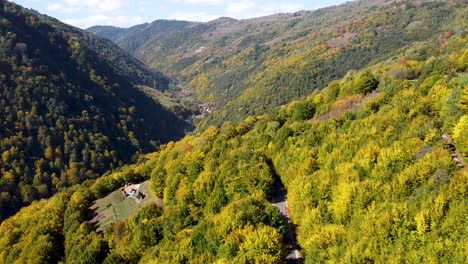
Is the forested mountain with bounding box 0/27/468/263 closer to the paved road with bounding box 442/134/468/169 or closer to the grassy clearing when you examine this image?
the paved road with bounding box 442/134/468/169

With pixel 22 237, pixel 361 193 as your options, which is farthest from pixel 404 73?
pixel 22 237

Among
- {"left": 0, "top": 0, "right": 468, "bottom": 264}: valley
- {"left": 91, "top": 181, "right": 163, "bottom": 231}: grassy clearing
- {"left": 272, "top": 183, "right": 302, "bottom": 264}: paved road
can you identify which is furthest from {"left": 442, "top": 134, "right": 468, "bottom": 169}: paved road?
{"left": 91, "top": 181, "right": 163, "bottom": 231}: grassy clearing

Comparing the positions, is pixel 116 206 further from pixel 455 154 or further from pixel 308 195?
pixel 455 154

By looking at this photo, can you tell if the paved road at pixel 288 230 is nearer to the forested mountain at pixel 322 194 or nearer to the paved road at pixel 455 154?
the forested mountain at pixel 322 194

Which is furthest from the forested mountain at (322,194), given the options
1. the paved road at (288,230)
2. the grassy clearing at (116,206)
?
the grassy clearing at (116,206)

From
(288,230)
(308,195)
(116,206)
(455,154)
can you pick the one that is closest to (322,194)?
(308,195)
